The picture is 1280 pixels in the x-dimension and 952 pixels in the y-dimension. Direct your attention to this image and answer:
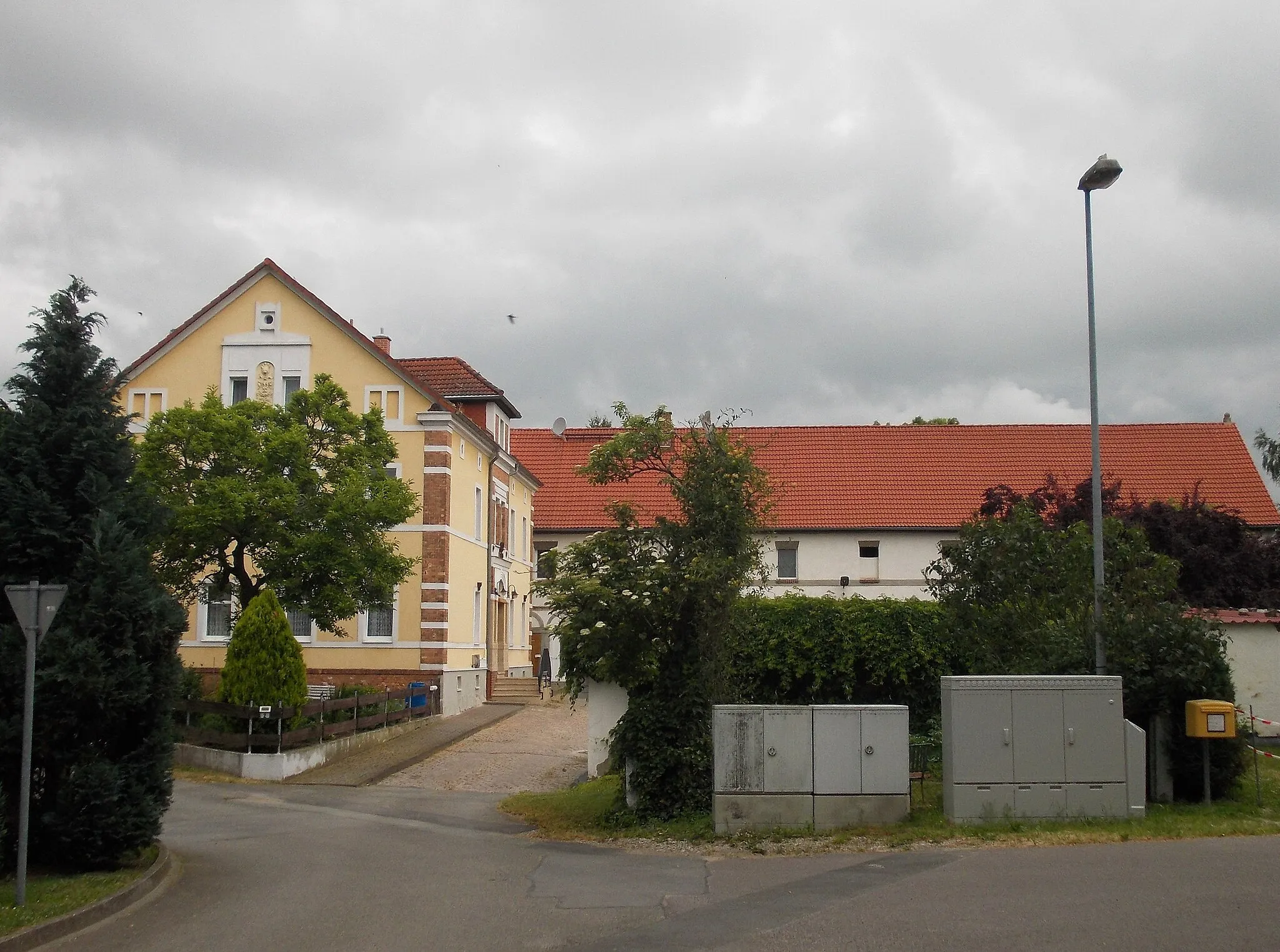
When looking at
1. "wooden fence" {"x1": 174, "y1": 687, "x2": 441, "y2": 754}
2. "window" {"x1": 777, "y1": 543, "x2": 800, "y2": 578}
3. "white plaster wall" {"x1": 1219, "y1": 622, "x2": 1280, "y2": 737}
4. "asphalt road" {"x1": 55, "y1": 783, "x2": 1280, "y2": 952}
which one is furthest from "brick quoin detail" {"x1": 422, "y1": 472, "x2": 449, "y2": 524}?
"white plaster wall" {"x1": 1219, "y1": 622, "x2": 1280, "y2": 737}

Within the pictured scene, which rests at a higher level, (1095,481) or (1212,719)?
(1095,481)

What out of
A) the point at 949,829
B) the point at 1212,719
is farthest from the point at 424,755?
the point at 1212,719

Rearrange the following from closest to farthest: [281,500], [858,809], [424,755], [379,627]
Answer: [858,809] < [281,500] < [424,755] < [379,627]

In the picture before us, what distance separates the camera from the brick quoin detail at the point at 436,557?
115 ft

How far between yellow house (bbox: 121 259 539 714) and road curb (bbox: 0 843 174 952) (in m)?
21.9

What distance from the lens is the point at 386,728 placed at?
28.8m

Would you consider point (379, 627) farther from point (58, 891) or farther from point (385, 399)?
point (58, 891)

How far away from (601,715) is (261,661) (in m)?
6.86

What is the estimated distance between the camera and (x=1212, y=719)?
14.8 m

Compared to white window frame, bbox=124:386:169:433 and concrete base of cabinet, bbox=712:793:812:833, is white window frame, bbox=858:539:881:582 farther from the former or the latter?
concrete base of cabinet, bbox=712:793:812:833

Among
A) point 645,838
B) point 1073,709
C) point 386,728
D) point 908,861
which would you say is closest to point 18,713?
point 645,838

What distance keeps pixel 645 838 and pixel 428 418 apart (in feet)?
72.5

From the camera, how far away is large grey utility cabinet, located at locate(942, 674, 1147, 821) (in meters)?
14.5

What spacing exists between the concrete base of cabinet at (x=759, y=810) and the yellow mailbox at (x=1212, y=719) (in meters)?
4.73
